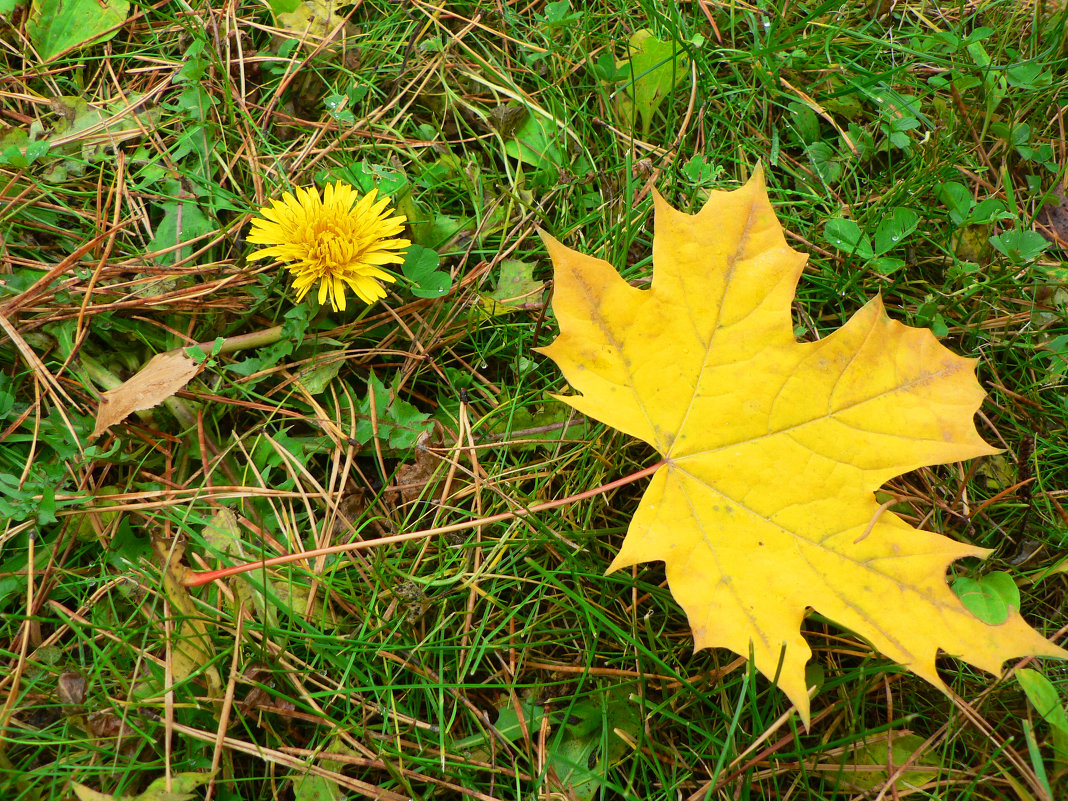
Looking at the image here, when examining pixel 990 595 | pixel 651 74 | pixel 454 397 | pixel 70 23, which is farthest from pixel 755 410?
pixel 70 23

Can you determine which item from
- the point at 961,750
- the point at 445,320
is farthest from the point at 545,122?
the point at 961,750

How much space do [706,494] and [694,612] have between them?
10.4 inches

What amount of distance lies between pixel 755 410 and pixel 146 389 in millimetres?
1584

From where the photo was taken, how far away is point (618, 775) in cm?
167

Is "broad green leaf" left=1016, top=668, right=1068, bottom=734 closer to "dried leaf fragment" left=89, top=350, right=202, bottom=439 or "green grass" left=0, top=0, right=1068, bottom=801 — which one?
"green grass" left=0, top=0, right=1068, bottom=801

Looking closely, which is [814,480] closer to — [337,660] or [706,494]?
[706,494]

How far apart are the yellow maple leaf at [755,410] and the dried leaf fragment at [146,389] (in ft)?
3.41

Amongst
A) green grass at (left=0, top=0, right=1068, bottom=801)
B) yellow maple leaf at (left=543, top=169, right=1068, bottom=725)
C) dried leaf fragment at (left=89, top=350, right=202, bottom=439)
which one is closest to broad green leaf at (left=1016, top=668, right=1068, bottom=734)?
green grass at (left=0, top=0, right=1068, bottom=801)

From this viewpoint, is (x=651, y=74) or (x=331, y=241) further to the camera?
(x=651, y=74)

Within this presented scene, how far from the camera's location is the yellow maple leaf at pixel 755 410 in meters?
1.46

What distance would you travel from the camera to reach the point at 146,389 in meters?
1.85

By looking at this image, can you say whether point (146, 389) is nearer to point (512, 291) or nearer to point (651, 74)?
point (512, 291)

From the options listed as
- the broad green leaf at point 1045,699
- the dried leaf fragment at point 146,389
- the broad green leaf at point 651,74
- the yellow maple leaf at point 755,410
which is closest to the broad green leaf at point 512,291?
the yellow maple leaf at point 755,410

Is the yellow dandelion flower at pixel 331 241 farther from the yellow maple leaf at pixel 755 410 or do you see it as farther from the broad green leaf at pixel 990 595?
the broad green leaf at pixel 990 595
